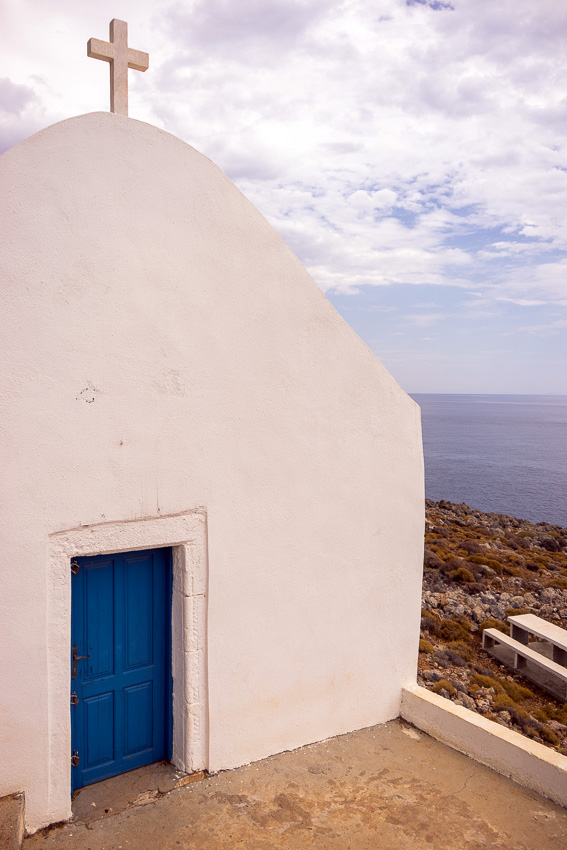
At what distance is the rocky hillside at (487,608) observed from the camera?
28.0 ft

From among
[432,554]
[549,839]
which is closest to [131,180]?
[549,839]

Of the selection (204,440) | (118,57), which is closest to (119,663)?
(204,440)

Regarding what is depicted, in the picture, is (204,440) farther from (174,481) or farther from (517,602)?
(517,602)

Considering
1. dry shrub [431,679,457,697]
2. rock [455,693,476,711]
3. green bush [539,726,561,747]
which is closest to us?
green bush [539,726,561,747]

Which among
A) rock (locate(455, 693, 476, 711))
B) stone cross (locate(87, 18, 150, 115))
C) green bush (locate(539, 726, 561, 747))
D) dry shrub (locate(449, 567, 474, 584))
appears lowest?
dry shrub (locate(449, 567, 474, 584))

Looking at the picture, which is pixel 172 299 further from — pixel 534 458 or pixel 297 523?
pixel 534 458

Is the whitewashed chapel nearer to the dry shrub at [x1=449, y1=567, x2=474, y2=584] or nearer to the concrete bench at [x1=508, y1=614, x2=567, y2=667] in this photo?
the concrete bench at [x1=508, y1=614, x2=567, y2=667]

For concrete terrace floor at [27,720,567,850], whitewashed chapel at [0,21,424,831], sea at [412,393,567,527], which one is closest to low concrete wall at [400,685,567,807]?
concrete terrace floor at [27,720,567,850]

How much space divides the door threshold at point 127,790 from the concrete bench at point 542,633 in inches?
293

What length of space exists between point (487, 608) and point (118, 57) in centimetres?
1252

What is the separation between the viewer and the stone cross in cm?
425

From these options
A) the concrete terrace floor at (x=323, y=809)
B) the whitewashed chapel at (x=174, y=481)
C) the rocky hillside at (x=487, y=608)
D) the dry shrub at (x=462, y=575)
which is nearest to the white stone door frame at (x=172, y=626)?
the whitewashed chapel at (x=174, y=481)

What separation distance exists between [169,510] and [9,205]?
88.1 inches

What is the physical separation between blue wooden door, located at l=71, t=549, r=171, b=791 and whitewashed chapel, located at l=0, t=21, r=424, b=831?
0.6 inches
